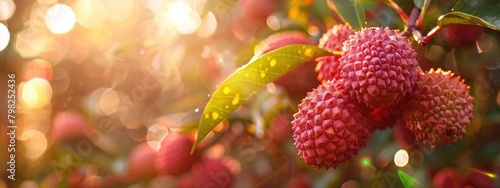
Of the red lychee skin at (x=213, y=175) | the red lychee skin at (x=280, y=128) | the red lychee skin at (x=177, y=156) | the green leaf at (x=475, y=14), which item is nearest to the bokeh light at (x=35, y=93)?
the red lychee skin at (x=177, y=156)

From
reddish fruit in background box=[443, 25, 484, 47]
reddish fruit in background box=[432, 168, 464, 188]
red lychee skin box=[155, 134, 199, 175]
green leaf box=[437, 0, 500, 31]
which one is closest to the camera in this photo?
green leaf box=[437, 0, 500, 31]

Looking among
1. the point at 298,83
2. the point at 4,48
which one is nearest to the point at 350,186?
the point at 298,83

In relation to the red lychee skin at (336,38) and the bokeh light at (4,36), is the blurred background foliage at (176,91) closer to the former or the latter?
the bokeh light at (4,36)

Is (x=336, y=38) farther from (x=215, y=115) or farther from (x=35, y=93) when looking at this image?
(x=35, y=93)

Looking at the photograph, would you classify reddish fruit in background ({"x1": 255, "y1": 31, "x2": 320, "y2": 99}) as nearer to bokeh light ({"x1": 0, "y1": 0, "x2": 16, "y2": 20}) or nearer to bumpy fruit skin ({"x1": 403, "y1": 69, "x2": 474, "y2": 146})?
bumpy fruit skin ({"x1": 403, "y1": 69, "x2": 474, "y2": 146})

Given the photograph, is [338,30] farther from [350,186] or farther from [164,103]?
[164,103]

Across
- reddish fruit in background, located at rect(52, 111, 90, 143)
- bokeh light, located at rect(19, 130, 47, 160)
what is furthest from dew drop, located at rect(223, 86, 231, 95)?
bokeh light, located at rect(19, 130, 47, 160)
